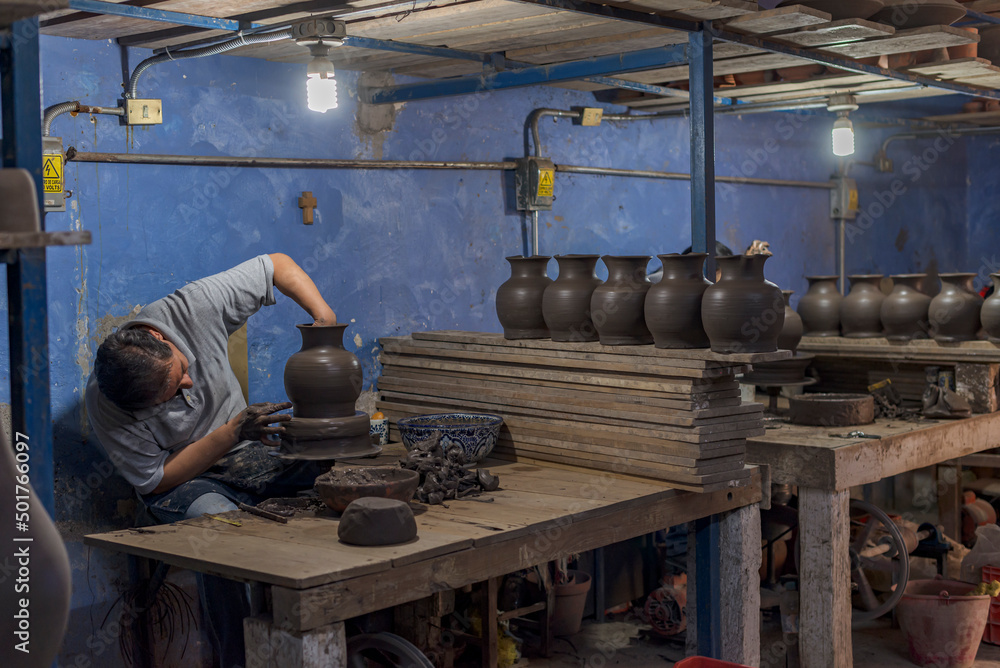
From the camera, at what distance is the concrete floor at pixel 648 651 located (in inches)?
199

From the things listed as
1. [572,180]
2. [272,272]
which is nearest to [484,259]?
[572,180]

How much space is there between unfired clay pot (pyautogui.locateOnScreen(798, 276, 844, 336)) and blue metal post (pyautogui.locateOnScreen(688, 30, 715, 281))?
95.9 inches

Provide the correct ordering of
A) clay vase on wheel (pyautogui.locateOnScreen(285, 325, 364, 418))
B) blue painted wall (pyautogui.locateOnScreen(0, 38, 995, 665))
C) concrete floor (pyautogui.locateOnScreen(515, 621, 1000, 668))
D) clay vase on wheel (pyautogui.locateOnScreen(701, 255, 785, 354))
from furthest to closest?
concrete floor (pyautogui.locateOnScreen(515, 621, 1000, 668)) < blue painted wall (pyautogui.locateOnScreen(0, 38, 995, 665)) < clay vase on wheel (pyautogui.locateOnScreen(285, 325, 364, 418)) < clay vase on wheel (pyautogui.locateOnScreen(701, 255, 785, 354))

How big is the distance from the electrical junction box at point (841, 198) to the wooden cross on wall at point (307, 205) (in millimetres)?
5399

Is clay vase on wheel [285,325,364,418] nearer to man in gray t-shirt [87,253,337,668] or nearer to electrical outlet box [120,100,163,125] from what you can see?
man in gray t-shirt [87,253,337,668]

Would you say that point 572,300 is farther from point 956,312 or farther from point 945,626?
point 956,312

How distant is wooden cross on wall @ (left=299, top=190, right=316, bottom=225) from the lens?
5.18m

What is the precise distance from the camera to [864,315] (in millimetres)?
6270

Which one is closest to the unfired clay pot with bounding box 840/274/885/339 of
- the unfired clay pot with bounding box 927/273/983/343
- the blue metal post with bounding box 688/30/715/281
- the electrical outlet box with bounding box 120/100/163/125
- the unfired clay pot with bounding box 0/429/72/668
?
the unfired clay pot with bounding box 927/273/983/343

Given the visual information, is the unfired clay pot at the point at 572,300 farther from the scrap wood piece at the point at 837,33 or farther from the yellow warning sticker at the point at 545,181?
the yellow warning sticker at the point at 545,181

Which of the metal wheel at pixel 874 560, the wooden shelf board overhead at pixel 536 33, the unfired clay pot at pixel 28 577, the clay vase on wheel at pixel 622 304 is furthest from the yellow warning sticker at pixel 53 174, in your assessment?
the metal wheel at pixel 874 560

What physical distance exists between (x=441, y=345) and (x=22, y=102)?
284 cm

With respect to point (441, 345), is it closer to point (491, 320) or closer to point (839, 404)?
point (491, 320)

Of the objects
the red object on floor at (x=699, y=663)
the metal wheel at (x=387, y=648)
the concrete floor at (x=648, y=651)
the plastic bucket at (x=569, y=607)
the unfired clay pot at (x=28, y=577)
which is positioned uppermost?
the unfired clay pot at (x=28, y=577)
